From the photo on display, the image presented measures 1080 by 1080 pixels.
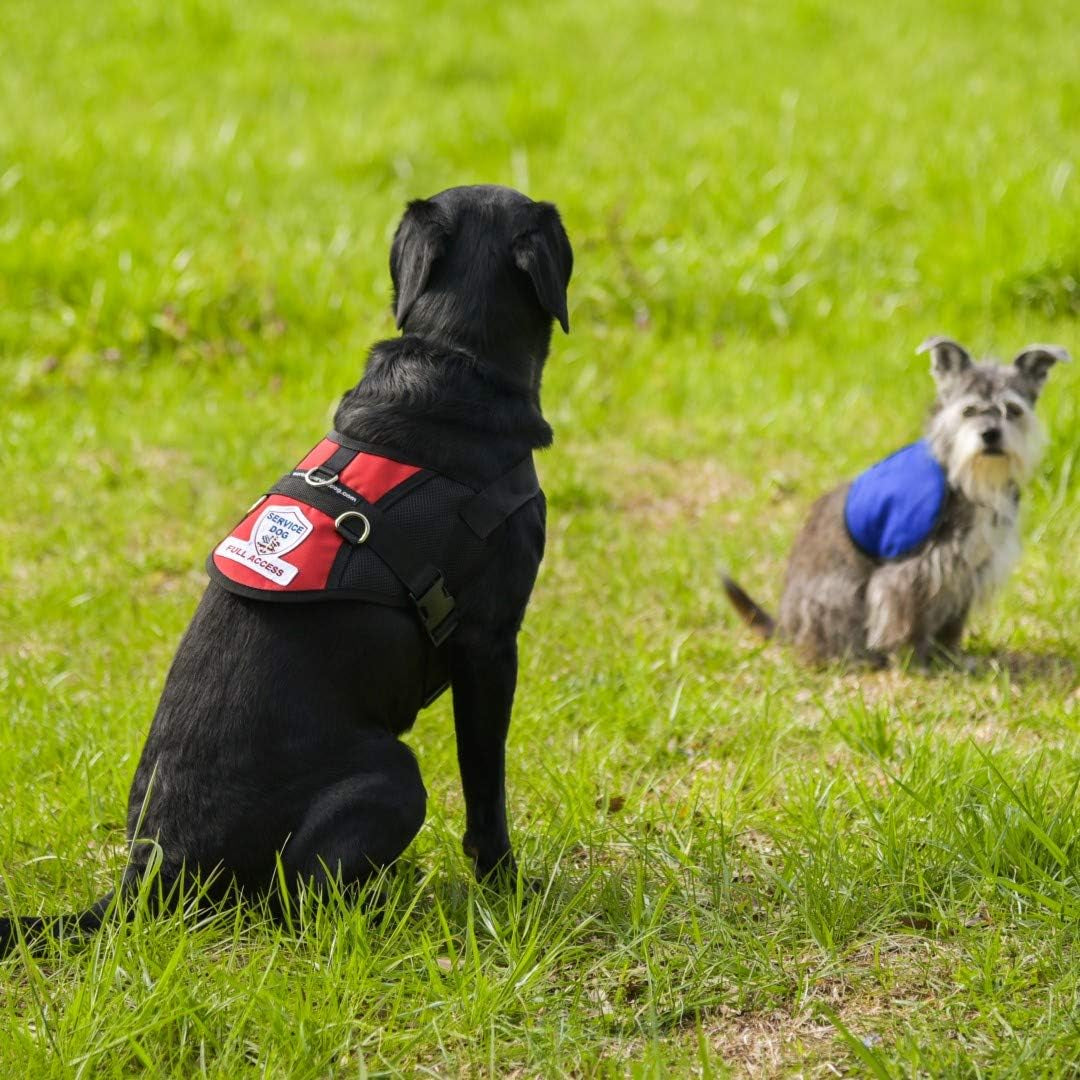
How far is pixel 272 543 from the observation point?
2826 mm

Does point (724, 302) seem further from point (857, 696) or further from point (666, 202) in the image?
point (857, 696)

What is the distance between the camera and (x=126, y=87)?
9766 millimetres

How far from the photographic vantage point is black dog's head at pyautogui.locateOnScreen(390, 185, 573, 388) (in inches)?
120

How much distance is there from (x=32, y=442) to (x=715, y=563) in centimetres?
337

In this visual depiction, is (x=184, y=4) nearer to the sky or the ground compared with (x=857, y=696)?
nearer to the sky

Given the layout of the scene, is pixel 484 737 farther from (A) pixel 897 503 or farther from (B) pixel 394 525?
(A) pixel 897 503

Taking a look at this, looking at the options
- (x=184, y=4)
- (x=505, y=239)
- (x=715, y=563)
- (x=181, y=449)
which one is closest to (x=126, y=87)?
(x=184, y=4)

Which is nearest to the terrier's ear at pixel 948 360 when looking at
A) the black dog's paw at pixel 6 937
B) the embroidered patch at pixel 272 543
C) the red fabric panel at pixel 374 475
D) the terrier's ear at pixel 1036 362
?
the terrier's ear at pixel 1036 362

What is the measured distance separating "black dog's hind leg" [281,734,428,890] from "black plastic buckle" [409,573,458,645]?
30 centimetres

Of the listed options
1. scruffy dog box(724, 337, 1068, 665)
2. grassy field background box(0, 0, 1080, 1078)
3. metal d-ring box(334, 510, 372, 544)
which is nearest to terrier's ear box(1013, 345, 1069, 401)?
scruffy dog box(724, 337, 1068, 665)

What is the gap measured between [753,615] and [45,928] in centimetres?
288

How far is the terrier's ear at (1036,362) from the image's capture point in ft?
14.7

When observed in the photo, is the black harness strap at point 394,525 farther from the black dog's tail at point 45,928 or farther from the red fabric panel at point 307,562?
the black dog's tail at point 45,928

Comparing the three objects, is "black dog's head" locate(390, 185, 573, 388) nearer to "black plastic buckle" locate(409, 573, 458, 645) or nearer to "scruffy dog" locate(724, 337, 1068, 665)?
"black plastic buckle" locate(409, 573, 458, 645)
